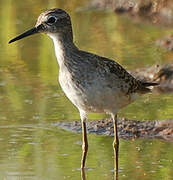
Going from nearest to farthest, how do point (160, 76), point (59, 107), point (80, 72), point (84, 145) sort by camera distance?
point (80, 72) < point (84, 145) < point (59, 107) < point (160, 76)

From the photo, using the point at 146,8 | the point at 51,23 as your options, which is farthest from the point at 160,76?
the point at 146,8

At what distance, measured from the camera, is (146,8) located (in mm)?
18125

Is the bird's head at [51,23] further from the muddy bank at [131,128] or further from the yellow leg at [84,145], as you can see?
the muddy bank at [131,128]

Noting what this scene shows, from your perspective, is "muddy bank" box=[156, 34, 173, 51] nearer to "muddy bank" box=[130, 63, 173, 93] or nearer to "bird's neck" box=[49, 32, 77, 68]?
"muddy bank" box=[130, 63, 173, 93]

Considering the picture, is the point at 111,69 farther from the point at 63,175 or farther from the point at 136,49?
the point at 136,49

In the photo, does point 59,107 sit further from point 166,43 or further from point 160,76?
point 166,43

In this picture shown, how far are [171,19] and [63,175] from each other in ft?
29.9

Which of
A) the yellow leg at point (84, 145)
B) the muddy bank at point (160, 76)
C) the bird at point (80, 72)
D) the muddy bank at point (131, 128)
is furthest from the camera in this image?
the muddy bank at point (160, 76)

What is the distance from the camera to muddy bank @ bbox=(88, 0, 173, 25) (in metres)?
17.5

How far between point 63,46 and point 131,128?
1.75 m

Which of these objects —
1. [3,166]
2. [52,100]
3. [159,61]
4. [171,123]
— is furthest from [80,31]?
[3,166]

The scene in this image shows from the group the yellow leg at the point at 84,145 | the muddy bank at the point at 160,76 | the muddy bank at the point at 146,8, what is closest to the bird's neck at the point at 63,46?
the yellow leg at the point at 84,145

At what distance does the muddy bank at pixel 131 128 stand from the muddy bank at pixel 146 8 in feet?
23.4

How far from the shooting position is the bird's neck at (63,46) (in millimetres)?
9086
